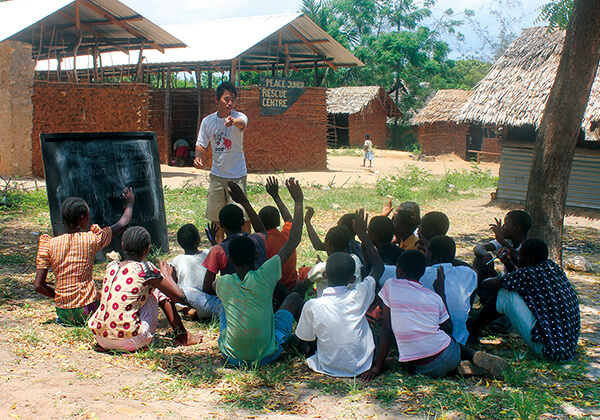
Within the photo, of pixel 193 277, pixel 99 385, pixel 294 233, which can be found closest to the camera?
pixel 99 385

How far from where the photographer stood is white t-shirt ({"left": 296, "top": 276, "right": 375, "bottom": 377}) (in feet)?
10.6

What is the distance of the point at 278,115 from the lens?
1569cm

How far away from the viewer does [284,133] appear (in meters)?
15.9

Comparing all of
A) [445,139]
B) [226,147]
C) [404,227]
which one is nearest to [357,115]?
[445,139]

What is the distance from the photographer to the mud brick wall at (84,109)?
11789 mm

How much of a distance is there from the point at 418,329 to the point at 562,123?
299 centimetres

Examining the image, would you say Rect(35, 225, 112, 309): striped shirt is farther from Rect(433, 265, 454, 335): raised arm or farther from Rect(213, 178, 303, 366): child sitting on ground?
Rect(433, 265, 454, 335): raised arm

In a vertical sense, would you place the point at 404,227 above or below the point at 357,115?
below

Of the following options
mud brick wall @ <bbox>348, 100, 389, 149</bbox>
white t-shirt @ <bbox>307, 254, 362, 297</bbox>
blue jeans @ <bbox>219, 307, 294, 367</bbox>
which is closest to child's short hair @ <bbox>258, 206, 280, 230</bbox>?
white t-shirt @ <bbox>307, 254, 362, 297</bbox>

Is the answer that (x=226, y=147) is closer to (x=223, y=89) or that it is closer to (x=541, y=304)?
(x=223, y=89)

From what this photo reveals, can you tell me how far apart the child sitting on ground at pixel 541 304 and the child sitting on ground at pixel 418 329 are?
1.65ft

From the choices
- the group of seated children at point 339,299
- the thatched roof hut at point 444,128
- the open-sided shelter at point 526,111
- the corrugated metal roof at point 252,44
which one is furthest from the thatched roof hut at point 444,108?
the group of seated children at point 339,299

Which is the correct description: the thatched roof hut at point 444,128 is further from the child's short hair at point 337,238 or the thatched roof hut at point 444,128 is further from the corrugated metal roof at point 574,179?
the child's short hair at point 337,238

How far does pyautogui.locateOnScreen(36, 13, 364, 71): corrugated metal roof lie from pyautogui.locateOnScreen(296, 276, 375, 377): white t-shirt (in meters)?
12.2
